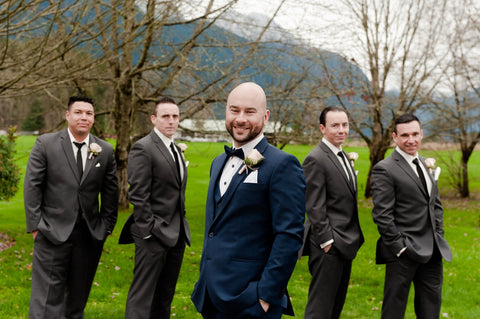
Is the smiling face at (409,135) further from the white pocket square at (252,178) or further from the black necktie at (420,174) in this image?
the white pocket square at (252,178)

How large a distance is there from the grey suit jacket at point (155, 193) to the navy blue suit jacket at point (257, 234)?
6.99ft

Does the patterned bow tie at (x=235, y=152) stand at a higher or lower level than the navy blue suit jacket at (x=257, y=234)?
higher

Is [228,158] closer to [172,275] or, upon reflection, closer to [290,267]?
[290,267]

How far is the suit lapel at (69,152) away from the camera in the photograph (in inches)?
203

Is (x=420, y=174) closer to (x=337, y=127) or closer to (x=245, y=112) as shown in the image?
(x=337, y=127)

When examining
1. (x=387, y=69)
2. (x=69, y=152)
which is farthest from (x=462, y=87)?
(x=69, y=152)

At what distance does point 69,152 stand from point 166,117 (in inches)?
42.4

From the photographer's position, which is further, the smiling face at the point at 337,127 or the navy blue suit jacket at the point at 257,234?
the smiling face at the point at 337,127

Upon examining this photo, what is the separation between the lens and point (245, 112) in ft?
9.71

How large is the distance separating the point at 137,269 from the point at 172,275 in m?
0.45

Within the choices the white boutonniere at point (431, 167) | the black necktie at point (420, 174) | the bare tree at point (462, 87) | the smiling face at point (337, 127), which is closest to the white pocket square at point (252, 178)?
the smiling face at point (337, 127)

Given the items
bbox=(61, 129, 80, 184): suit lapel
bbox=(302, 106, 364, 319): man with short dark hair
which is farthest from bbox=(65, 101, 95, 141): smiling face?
bbox=(302, 106, 364, 319): man with short dark hair

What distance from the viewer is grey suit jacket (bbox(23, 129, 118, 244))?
497 centimetres

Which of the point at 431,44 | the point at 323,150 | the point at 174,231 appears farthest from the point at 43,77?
the point at 431,44
